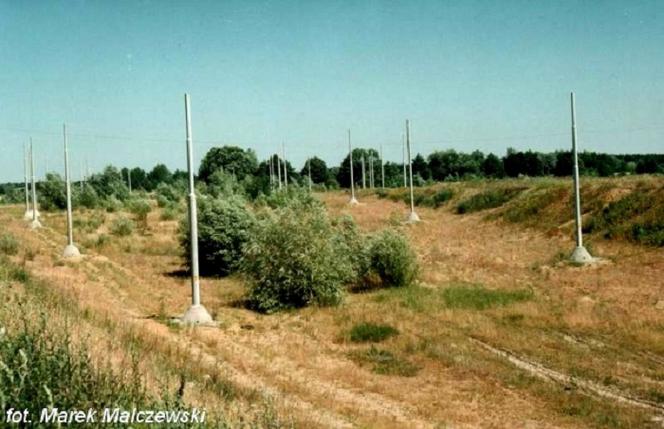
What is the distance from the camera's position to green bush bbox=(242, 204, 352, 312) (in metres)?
20.1

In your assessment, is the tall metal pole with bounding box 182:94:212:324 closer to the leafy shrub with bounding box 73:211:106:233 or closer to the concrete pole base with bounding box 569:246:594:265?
the concrete pole base with bounding box 569:246:594:265

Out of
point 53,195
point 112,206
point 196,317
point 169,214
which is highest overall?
point 53,195

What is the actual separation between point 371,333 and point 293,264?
4506 millimetres

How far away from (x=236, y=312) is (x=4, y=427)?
15.1 meters

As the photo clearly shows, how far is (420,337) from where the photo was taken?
16078mm

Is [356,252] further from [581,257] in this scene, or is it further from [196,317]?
[581,257]

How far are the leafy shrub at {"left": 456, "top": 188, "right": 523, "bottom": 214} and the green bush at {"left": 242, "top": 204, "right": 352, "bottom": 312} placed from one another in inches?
1160

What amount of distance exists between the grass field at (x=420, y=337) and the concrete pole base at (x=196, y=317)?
0.35 m

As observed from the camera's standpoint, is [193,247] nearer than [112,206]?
Yes

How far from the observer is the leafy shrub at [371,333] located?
16.4m

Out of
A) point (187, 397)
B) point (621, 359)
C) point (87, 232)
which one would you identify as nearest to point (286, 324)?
point (621, 359)

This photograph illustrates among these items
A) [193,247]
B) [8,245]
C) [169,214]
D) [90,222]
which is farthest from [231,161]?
[193,247]

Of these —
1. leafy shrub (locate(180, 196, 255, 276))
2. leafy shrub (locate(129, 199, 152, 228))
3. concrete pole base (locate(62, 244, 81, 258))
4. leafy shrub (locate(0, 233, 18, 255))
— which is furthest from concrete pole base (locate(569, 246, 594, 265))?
leafy shrub (locate(129, 199, 152, 228))

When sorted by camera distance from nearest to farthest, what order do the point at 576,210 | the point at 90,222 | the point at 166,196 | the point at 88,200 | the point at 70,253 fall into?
the point at 576,210 → the point at 70,253 → the point at 90,222 → the point at 88,200 → the point at 166,196
